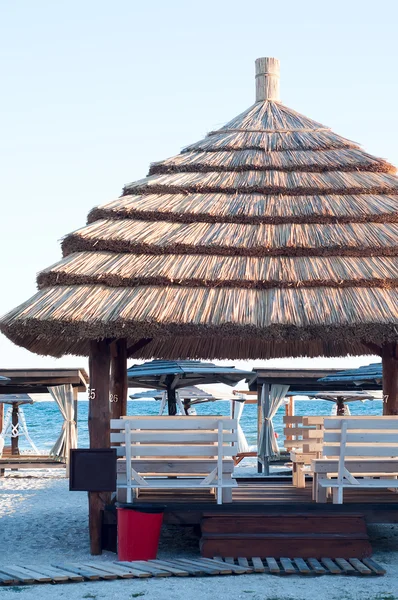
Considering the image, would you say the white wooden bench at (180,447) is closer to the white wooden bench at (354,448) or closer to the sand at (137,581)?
the sand at (137,581)

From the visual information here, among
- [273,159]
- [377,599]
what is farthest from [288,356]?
[377,599]

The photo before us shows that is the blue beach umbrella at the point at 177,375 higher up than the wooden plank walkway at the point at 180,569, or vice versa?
the blue beach umbrella at the point at 177,375

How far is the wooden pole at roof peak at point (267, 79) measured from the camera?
1328 centimetres

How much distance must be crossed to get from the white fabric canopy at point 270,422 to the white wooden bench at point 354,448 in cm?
1060

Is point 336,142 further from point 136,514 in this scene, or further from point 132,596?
point 132,596

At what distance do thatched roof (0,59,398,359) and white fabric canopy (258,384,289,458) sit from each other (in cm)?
860

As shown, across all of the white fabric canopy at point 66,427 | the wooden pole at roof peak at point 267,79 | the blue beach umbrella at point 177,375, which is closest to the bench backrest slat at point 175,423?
the blue beach umbrella at point 177,375

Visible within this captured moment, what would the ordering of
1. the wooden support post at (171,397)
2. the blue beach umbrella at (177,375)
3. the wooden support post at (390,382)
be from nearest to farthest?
the wooden support post at (390,382) → the blue beach umbrella at (177,375) → the wooden support post at (171,397)

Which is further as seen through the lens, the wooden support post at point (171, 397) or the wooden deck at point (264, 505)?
the wooden support post at point (171, 397)

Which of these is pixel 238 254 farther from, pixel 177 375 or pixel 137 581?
pixel 177 375

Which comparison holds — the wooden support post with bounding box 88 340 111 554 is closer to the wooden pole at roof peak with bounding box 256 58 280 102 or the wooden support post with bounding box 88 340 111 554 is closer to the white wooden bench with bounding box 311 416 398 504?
the white wooden bench with bounding box 311 416 398 504

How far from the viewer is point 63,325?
343 inches

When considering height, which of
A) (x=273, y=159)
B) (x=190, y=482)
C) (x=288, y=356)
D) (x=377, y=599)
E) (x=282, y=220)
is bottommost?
(x=377, y=599)

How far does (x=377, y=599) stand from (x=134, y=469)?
114 inches
